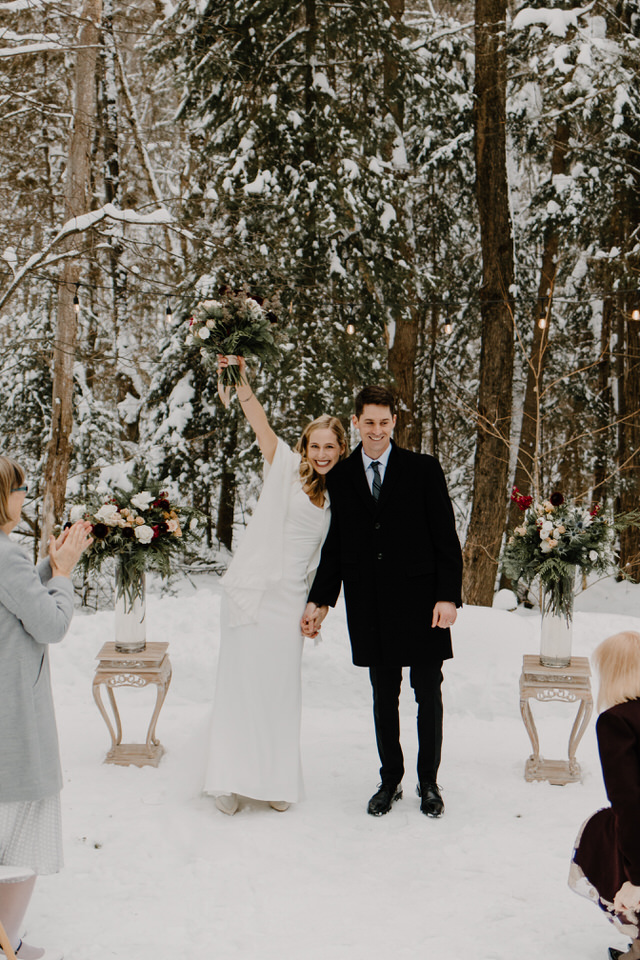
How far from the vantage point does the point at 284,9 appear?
998 cm

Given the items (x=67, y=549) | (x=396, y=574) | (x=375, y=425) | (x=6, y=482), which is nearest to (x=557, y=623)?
(x=396, y=574)

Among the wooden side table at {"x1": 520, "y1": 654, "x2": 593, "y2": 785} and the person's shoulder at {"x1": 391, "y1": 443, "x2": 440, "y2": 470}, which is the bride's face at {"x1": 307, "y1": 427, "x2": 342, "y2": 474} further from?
the wooden side table at {"x1": 520, "y1": 654, "x2": 593, "y2": 785}

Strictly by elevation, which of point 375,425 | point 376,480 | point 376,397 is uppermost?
point 376,397

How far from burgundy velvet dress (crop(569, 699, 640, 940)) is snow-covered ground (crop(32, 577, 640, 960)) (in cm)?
41

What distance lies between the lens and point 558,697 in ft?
15.5

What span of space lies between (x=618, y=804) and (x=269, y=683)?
6.78 feet

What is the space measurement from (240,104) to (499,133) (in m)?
3.10

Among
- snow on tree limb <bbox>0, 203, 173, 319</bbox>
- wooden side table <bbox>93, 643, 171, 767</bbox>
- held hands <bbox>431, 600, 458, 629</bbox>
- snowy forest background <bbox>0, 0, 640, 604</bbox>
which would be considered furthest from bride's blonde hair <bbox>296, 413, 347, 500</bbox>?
snow on tree limb <bbox>0, 203, 173, 319</bbox>

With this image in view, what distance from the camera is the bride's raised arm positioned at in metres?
4.29

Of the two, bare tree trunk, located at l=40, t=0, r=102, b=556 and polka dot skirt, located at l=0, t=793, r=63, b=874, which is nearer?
polka dot skirt, located at l=0, t=793, r=63, b=874

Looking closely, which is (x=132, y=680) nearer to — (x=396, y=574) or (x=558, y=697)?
(x=396, y=574)

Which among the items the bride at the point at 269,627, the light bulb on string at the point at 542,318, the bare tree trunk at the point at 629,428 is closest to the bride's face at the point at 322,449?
the bride at the point at 269,627

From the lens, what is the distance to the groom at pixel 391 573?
4219 mm

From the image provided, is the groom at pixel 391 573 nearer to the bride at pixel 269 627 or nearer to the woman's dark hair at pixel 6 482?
the bride at pixel 269 627
